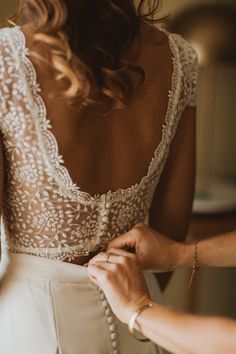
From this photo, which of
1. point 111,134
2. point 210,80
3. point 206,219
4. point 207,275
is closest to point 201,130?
point 210,80

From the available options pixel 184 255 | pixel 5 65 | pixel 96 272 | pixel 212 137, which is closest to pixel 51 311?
pixel 96 272

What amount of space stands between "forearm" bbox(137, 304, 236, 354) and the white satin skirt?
0.70 feet

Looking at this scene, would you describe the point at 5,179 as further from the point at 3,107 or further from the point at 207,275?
the point at 207,275

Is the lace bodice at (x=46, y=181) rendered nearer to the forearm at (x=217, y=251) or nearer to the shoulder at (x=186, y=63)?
the shoulder at (x=186, y=63)

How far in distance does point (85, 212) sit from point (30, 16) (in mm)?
Answer: 349

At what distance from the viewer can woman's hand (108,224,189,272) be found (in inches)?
37.9

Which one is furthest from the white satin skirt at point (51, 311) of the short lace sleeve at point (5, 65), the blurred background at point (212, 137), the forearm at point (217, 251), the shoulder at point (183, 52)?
the blurred background at point (212, 137)

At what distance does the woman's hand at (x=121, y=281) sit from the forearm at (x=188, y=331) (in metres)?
0.03

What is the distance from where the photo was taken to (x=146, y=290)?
0.87m

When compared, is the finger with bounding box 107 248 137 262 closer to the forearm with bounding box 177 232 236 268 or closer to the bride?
the bride

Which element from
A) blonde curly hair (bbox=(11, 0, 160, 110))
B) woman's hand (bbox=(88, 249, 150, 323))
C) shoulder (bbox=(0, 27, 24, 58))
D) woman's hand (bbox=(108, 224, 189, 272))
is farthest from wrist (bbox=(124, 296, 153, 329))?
shoulder (bbox=(0, 27, 24, 58))

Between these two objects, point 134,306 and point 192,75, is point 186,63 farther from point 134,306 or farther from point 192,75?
point 134,306

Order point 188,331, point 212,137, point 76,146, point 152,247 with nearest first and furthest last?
1. point 188,331
2. point 76,146
3. point 152,247
4. point 212,137

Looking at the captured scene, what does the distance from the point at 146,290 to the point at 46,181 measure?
251 millimetres
